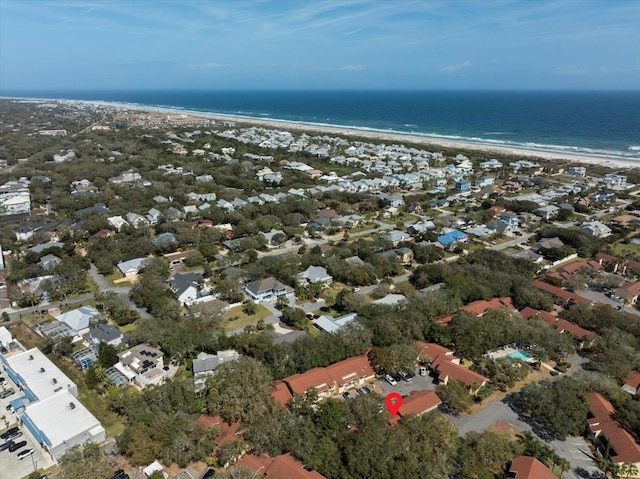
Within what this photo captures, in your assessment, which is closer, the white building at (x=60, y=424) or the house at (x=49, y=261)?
the white building at (x=60, y=424)

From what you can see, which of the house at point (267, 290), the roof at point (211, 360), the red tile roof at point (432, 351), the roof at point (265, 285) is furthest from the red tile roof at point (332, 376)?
the roof at point (265, 285)

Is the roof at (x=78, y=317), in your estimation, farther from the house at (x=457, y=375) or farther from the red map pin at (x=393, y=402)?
the house at (x=457, y=375)

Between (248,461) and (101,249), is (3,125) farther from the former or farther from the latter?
(248,461)

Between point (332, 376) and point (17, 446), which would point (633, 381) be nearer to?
point (332, 376)

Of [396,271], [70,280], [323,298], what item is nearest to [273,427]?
[323,298]

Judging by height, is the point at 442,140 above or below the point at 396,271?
above

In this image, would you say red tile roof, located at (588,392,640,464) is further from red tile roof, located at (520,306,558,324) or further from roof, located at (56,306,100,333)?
roof, located at (56,306,100,333)

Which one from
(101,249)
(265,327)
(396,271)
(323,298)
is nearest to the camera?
(265,327)

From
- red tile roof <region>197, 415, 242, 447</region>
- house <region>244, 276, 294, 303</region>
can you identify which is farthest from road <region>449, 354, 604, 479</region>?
house <region>244, 276, 294, 303</region>
